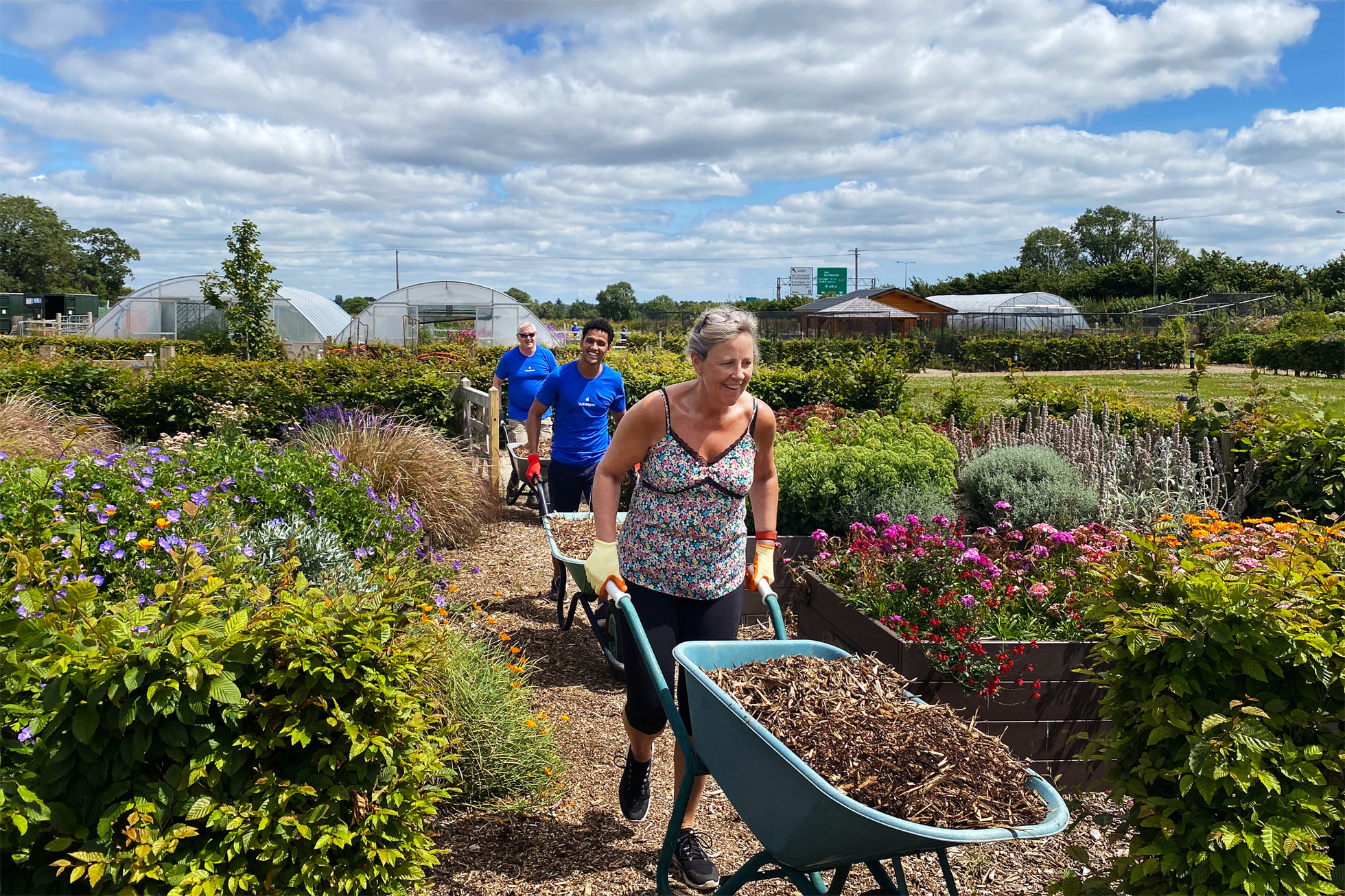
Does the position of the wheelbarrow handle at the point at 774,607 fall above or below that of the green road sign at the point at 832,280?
below

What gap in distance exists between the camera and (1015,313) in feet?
139

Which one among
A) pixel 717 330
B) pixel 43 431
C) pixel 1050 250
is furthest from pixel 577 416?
pixel 1050 250

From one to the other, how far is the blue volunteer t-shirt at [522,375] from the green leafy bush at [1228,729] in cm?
584

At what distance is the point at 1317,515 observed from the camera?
5.59m

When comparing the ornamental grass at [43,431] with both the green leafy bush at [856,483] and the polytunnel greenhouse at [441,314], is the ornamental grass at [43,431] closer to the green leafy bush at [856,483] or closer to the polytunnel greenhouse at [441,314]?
the green leafy bush at [856,483]

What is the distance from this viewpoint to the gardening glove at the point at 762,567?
2922 mm

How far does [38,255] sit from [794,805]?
334 ft

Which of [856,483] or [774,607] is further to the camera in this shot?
[856,483]

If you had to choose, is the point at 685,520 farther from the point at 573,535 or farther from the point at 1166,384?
the point at 1166,384

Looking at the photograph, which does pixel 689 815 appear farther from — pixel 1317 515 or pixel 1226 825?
pixel 1317 515

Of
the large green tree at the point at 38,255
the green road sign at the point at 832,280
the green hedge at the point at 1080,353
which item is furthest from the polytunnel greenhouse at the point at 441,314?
the large green tree at the point at 38,255

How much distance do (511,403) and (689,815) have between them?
528 centimetres

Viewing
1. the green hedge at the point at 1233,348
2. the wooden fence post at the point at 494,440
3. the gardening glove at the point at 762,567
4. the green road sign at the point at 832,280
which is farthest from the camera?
the green road sign at the point at 832,280

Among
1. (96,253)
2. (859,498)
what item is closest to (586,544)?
(859,498)
